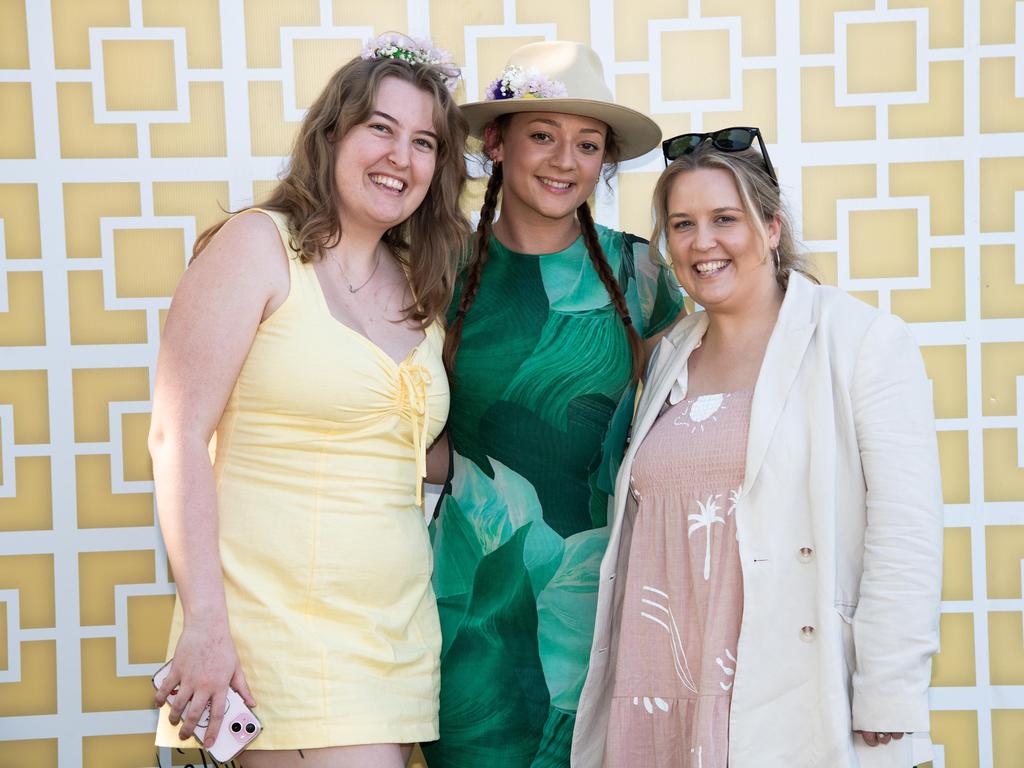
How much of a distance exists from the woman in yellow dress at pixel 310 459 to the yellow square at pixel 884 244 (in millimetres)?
1662

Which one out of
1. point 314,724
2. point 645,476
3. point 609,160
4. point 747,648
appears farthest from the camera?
point 609,160

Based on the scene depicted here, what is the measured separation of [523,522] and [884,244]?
5.29 feet

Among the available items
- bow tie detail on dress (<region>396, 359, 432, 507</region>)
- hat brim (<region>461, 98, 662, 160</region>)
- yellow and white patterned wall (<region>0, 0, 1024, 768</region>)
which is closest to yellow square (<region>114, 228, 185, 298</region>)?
A: yellow and white patterned wall (<region>0, 0, 1024, 768</region>)

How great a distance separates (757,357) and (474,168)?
1250 mm

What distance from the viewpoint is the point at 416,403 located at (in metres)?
1.93

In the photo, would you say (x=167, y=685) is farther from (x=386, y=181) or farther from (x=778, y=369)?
(x=778, y=369)

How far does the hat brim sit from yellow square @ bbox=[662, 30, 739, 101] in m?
0.59

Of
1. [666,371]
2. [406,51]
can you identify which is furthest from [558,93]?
[666,371]

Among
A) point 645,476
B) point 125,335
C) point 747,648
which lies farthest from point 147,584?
point 747,648

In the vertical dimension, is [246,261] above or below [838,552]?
above

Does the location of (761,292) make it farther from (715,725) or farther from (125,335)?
(125,335)

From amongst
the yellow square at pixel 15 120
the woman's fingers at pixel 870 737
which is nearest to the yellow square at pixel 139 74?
the yellow square at pixel 15 120

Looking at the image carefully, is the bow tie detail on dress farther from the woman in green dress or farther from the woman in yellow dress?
the woman in green dress

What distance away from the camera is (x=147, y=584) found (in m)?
3.06
